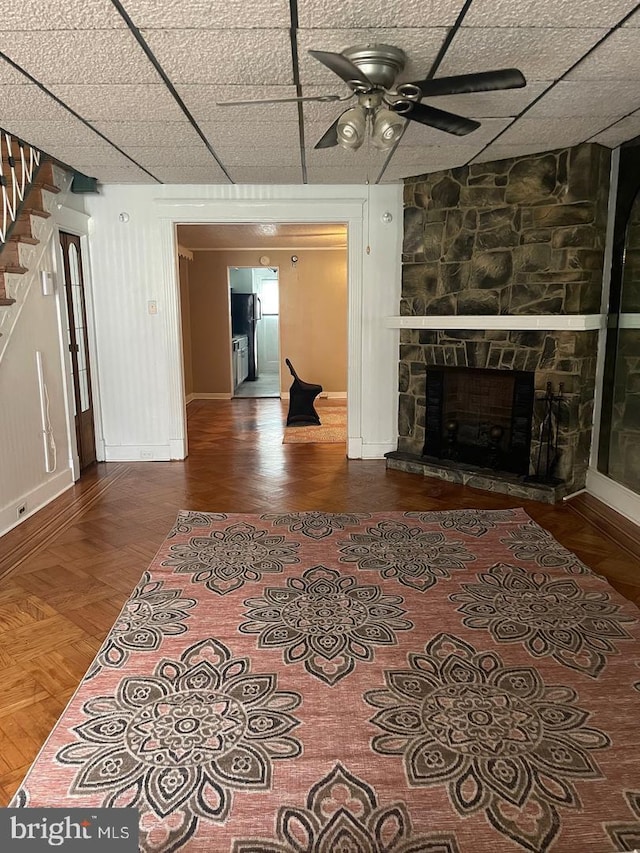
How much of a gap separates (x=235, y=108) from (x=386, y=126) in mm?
1020

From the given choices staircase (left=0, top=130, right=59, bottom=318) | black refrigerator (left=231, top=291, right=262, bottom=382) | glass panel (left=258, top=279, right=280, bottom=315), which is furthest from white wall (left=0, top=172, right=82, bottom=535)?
glass panel (left=258, top=279, right=280, bottom=315)

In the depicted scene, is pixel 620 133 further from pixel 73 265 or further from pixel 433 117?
pixel 73 265

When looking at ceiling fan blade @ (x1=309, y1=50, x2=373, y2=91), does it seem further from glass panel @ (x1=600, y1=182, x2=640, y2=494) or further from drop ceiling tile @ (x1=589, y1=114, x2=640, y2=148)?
glass panel @ (x1=600, y1=182, x2=640, y2=494)

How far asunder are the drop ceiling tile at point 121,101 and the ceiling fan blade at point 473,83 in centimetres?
135

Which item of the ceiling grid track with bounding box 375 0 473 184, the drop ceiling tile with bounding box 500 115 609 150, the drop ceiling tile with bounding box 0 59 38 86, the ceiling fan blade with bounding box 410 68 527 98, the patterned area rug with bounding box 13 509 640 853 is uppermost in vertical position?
the drop ceiling tile with bounding box 500 115 609 150

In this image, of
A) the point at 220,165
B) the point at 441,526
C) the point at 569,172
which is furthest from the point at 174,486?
the point at 569,172

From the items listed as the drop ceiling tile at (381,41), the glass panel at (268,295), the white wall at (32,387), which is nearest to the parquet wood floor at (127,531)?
the white wall at (32,387)

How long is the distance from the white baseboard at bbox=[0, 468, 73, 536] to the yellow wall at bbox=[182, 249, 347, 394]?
5188 mm

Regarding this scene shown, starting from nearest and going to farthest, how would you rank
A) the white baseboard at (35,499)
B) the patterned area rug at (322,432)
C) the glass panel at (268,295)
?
the white baseboard at (35,499), the patterned area rug at (322,432), the glass panel at (268,295)

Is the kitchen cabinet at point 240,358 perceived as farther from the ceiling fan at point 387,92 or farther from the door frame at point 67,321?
the ceiling fan at point 387,92

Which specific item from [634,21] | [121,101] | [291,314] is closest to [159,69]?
[121,101]

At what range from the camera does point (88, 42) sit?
7.98 ft

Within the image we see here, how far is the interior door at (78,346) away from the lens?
5031mm

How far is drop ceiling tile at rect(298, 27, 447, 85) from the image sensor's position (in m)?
2.36
